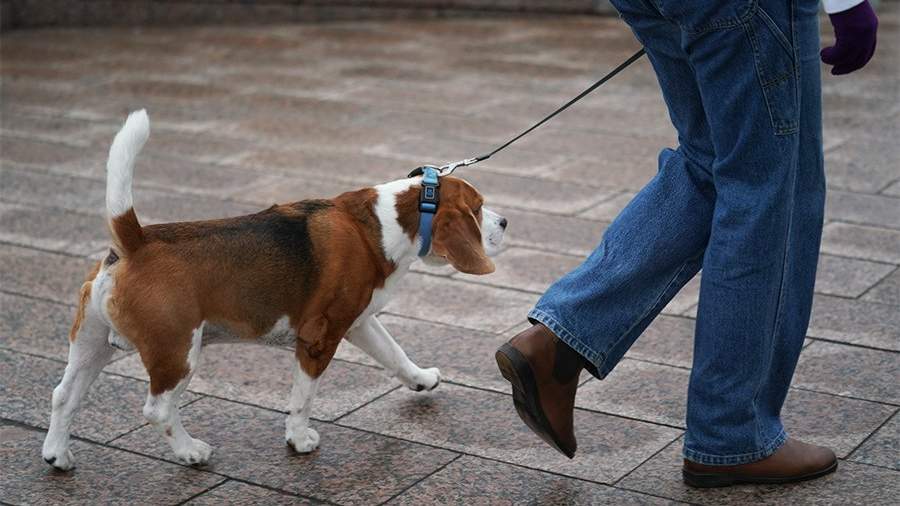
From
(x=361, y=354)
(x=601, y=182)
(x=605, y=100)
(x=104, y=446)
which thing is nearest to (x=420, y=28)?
(x=605, y=100)

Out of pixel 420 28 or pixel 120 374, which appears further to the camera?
pixel 420 28

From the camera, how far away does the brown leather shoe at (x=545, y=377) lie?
3.73 m

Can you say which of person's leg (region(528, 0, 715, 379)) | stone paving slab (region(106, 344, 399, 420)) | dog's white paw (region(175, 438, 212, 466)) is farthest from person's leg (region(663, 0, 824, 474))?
dog's white paw (region(175, 438, 212, 466))

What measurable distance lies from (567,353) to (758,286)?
0.57 m

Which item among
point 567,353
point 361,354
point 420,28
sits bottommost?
point 420,28

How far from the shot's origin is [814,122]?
3584 millimetres

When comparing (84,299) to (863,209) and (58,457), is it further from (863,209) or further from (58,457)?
(863,209)

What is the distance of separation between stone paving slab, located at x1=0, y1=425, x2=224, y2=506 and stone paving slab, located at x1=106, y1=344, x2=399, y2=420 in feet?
1.83

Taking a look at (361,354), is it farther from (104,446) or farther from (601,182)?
(601,182)

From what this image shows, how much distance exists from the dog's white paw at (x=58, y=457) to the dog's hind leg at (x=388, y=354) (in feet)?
3.10

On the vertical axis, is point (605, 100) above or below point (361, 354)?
below

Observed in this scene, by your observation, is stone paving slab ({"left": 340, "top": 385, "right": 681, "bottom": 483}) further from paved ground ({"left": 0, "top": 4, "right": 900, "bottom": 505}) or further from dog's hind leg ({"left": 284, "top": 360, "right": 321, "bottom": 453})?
dog's hind leg ({"left": 284, "top": 360, "right": 321, "bottom": 453})

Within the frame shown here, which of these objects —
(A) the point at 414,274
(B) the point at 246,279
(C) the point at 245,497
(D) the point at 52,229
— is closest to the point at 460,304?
(A) the point at 414,274

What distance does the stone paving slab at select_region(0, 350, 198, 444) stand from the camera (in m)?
4.15
